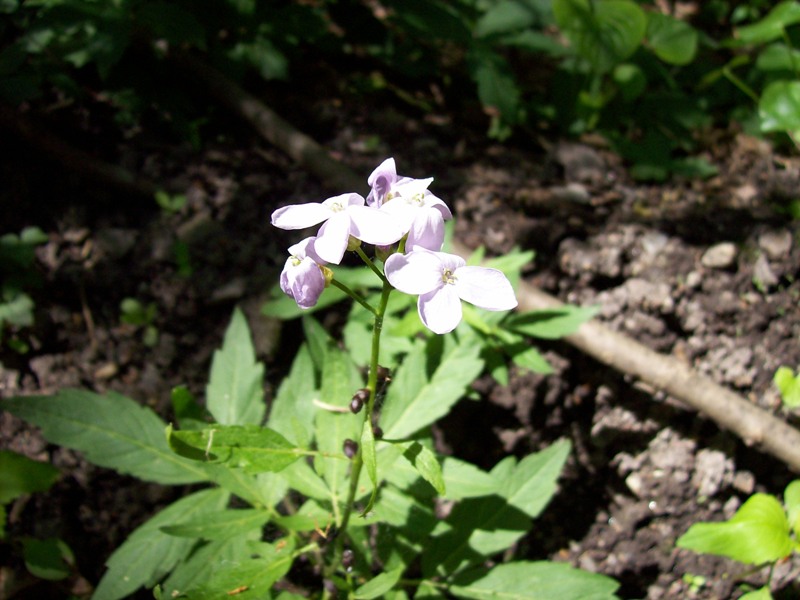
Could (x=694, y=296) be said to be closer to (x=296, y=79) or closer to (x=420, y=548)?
(x=420, y=548)

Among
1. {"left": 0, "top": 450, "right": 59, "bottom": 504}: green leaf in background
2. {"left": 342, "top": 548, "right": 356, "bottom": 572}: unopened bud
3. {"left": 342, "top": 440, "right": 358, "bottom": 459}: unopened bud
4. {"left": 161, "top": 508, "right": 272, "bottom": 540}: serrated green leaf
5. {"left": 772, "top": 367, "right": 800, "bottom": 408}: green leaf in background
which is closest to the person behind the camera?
{"left": 342, "top": 440, "right": 358, "bottom": 459}: unopened bud

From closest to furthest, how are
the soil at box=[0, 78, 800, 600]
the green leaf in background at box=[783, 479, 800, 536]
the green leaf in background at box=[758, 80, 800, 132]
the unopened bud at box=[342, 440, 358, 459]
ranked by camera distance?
the unopened bud at box=[342, 440, 358, 459]
the green leaf in background at box=[783, 479, 800, 536]
the soil at box=[0, 78, 800, 600]
the green leaf in background at box=[758, 80, 800, 132]

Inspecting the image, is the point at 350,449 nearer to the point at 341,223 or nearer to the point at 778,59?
the point at 341,223

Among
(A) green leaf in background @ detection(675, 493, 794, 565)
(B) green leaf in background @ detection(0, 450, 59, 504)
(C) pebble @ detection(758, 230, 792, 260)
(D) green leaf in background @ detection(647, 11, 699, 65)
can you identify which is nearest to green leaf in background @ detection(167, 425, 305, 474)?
(B) green leaf in background @ detection(0, 450, 59, 504)

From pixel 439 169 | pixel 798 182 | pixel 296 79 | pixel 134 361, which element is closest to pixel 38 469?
pixel 134 361

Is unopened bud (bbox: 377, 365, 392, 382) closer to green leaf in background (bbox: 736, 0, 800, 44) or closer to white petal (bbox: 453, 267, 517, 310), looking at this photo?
white petal (bbox: 453, 267, 517, 310)

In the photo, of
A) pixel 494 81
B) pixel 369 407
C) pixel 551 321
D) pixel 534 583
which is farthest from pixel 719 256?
pixel 369 407

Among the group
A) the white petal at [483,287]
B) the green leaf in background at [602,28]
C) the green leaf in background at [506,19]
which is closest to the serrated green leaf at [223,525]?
the white petal at [483,287]
